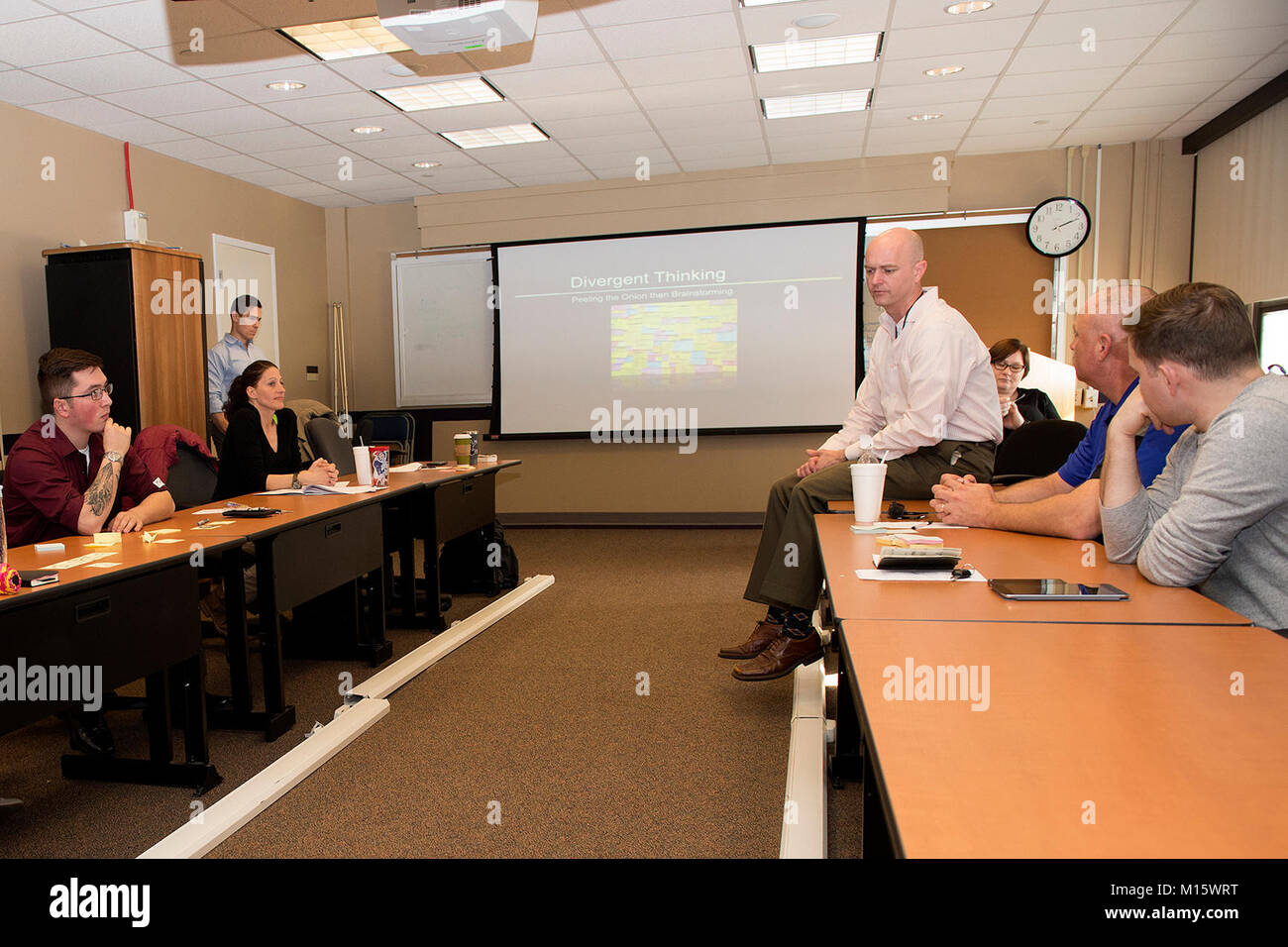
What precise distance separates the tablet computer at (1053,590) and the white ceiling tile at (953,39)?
11.2ft

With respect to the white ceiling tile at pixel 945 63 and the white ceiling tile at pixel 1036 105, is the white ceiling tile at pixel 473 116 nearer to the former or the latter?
the white ceiling tile at pixel 945 63

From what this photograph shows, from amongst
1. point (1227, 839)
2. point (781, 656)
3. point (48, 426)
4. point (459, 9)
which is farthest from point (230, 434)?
point (1227, 839)

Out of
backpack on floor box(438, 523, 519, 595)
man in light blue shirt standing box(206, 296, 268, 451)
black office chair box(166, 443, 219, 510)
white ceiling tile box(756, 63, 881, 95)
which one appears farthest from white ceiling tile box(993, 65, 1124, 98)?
man in light blue shirt standing box(206, 296, 268, 451)

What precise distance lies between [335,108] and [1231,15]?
4.55 metres

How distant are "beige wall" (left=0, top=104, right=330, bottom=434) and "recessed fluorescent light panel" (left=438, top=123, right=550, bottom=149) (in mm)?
1875

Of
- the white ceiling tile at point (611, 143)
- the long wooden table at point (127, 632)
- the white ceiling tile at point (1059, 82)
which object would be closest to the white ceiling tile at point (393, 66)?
the white ceiling tile at point (611, 143)

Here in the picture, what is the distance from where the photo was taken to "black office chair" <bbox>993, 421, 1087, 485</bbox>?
10.6 ft

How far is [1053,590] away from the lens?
1417 mm

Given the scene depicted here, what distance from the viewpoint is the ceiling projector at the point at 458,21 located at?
273cm

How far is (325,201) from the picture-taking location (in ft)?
23.3

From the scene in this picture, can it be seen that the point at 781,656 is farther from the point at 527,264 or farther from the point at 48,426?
the point at 527,264

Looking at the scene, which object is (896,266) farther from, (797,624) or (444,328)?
(444,328)

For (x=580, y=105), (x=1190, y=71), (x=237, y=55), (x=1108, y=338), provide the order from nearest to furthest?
(x=1108, y=338)
(x=237, y=55)
(x=1190, y=71)
(x=580, y=105)

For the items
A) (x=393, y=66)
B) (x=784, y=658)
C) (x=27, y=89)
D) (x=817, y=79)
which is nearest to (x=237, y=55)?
(x=393, y=66)
